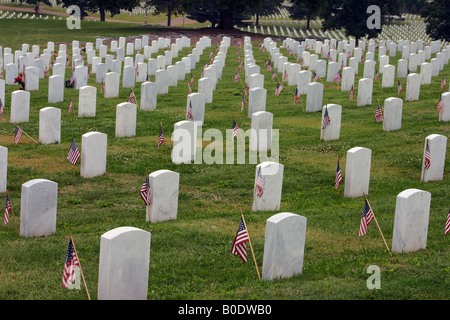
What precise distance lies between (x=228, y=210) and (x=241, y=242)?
11.6 ft

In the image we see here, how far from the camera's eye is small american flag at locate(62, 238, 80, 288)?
838cm

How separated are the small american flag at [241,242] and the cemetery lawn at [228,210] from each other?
0.75 ft

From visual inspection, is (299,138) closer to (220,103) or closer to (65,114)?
(220,103)

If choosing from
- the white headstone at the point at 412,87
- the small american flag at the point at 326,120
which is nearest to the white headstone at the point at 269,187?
the small american flag at the point at 326,120

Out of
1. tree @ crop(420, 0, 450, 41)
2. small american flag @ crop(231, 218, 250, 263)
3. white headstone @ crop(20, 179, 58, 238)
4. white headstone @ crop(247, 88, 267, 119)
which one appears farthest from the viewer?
tree @ crop(420, 0, 450, 41)

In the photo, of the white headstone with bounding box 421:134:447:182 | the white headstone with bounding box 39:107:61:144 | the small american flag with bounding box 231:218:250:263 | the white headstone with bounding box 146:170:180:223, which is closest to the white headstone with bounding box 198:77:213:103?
the white headstone with bounding box 39:107:61:144

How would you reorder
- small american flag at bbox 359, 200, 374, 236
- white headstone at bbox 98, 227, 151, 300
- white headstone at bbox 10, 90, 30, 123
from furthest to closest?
white headstone at bbox 10, 90, 30, 123 < small american flag at bbox 359, 200, 374, 236 < white headstone at bbox 98, 227, 151, 300

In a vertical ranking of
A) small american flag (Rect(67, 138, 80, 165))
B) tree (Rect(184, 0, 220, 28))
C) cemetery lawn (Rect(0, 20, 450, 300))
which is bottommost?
cemetery lawn (Rect(0, 20, 450, 300))

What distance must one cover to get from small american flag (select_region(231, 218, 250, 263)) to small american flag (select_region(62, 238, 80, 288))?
2.18m

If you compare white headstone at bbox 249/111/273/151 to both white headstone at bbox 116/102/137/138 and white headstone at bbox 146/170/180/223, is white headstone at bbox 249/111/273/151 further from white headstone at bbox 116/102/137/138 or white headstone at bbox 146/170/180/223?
white headstone at bbox 146/170/180/223

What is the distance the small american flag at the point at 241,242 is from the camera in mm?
9367

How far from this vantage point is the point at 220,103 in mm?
23906

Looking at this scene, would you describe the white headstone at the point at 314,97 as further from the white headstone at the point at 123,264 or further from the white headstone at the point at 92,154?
the white headstone at the point at 123,264

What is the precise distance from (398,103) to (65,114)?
10202mm
